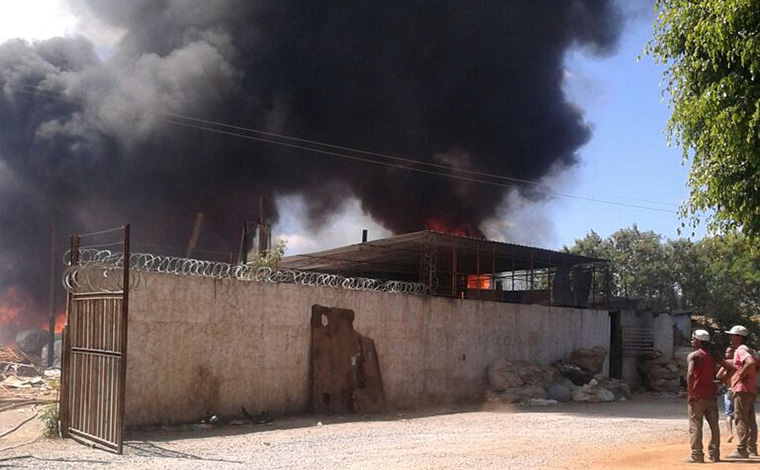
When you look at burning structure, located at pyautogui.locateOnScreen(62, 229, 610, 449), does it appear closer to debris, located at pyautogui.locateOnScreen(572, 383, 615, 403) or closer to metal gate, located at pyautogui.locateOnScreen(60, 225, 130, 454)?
metal gate, located at pyautogui.locateOnScreen(60, 225, 130, 454)

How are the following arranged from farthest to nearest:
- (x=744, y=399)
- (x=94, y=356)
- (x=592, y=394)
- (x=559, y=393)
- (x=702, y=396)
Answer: (x=592, y=394) → (x=559, y=393) → (x=94, y=356) → (x=744, y=399) → (x=702, y=396)

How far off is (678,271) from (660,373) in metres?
23.4

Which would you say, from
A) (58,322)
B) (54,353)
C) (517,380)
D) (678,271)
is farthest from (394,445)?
(678,271)

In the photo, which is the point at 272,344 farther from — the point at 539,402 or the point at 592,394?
the point at 592,394

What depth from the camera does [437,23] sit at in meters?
30.4

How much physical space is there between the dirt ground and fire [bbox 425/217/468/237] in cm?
1498

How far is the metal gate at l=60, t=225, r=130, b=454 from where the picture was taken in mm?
9422

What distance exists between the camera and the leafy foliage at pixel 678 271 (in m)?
39.5

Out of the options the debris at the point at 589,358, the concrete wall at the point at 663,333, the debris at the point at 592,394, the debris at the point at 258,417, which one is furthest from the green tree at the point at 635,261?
the debris at the point at 258,417

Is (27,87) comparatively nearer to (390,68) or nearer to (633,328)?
(390,68)

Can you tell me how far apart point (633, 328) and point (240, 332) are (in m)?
16.3

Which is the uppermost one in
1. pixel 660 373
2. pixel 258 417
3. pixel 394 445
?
pixel 394 445

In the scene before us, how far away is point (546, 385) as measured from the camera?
64.0 feet

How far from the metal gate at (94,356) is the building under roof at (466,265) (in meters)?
9.75
